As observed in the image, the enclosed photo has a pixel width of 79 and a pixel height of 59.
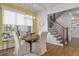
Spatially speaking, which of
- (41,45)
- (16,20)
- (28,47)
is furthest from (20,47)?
(16,20)

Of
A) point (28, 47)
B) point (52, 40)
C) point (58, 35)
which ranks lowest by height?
point (28, 47)

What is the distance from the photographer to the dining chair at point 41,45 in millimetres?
2615

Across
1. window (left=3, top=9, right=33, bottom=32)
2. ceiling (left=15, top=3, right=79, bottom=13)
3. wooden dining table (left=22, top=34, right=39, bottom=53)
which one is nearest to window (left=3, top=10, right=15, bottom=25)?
window (left=3, top=9, right=33, bottom=32)

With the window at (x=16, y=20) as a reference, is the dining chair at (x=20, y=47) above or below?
below

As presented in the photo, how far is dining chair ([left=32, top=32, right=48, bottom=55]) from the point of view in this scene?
2615mm

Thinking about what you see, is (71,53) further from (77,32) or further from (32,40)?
(32,40)

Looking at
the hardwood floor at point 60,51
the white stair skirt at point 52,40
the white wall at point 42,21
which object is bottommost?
the hardwood floor at point 60,51

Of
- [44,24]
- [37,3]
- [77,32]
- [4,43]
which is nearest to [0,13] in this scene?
[4,43]

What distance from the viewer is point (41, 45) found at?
2748mm

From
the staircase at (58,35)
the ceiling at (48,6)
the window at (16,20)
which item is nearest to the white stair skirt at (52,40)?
the staircase at (58,35)

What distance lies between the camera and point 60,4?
8.33ft

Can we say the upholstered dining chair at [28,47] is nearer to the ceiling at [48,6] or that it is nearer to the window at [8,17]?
the window at [8,17]

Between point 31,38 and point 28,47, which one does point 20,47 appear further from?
point 31,38

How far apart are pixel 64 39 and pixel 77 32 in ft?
1.16
